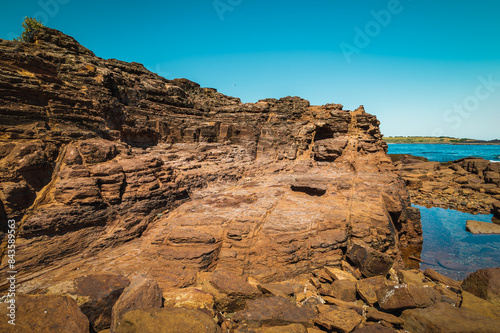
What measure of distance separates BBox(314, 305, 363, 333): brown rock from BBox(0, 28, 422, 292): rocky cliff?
1772mm

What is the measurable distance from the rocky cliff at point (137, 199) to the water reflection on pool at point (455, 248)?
161cm

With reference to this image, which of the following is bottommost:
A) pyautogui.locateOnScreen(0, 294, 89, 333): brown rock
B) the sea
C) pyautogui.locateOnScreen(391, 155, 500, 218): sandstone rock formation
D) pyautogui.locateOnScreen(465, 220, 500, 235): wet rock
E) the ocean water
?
the sea

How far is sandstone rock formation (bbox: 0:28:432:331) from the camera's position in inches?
217

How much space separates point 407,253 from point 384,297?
8.72 metres

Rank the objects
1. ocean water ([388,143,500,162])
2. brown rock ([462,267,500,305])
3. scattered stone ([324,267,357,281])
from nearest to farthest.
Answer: brown rock ([462,267,500,305]), scattered stone ([324,267,357,281]), ocean water ([388,143,500,162])

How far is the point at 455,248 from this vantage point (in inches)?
523

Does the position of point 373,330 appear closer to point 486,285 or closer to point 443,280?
point 486,285

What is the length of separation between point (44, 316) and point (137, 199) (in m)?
4.82

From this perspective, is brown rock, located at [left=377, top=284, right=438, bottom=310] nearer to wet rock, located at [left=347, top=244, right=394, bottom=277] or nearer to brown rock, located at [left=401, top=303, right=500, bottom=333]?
brown rock, located at [left=401, top=303, right=500, bottom=333]

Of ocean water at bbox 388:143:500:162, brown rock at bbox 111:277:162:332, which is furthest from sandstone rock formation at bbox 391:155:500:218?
ocean water at bbox 388:143:500:162

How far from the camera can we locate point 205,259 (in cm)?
648

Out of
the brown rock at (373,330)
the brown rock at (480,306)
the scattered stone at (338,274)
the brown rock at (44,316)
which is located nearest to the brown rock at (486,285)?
the brown rock at (480,306)

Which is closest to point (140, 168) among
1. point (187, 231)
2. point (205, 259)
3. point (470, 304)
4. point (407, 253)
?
point (187, 231)

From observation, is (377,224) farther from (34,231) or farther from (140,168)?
(34,231)
